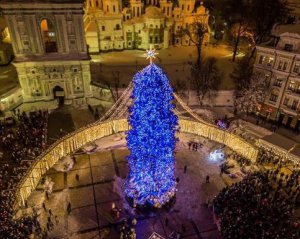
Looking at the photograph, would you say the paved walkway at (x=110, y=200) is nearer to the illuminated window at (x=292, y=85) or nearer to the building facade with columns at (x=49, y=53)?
the illuminated window at (x=292, y=85)

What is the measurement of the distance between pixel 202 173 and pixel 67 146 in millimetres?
Answer: 15703

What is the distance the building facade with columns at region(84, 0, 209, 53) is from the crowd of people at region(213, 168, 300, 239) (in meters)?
40.9

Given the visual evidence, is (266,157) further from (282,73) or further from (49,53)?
(49,53)

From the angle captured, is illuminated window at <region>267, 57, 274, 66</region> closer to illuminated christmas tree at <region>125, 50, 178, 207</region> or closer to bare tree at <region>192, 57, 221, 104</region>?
bare tree at <region>192, 57, 221, 104</region>

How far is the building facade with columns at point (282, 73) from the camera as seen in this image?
3688 centimetres

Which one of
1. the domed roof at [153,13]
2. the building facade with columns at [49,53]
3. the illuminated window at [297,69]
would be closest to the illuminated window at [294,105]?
the illuminated window at [297,69]

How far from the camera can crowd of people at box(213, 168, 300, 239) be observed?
2344 cm

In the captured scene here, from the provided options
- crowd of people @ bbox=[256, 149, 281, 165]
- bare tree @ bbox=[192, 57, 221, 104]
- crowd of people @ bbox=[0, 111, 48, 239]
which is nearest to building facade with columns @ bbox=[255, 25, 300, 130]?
bare tree @ bbox=[192, 57, 221, 104]

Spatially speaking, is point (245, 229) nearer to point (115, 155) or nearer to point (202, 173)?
point (202, 173)

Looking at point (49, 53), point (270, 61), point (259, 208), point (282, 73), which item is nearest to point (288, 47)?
point (270, 61)

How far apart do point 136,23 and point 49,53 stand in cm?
2580

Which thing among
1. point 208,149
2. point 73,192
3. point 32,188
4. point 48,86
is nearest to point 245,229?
point 208,149

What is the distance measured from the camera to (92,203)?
29094 millimetres

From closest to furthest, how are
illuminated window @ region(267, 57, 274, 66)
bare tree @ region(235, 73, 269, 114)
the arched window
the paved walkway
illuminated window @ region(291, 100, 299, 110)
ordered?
the paved walkway → illuminated window @ region(291, 100, 299, 110) → illuminated window @ region(267, 57, 274, 66) → bare tree @ region(235, 73, 269, 114) → the arched window
